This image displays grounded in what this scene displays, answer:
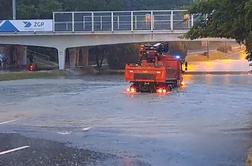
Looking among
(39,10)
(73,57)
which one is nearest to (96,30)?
(73,57)

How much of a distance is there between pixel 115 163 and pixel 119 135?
521 centimetres

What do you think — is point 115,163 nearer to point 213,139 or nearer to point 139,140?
point 139,140

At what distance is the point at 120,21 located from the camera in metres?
75.1

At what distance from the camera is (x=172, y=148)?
16.4 m

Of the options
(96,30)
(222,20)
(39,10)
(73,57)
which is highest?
(39,10)

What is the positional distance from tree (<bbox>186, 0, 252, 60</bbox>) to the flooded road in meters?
2.99

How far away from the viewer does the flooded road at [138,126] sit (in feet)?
50.0

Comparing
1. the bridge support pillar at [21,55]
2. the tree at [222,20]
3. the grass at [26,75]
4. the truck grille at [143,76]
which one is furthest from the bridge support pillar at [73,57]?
the tree at [222,20]

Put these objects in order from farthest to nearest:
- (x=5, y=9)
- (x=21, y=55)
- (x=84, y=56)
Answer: (x=5, y=9) → (x=84, y=56) → (x=21, y=55)

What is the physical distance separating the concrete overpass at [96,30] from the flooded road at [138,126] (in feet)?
118

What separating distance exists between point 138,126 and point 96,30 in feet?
178

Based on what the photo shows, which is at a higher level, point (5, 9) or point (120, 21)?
point (5, 9)

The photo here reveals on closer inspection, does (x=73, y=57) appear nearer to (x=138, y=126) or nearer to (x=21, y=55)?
(x=21, y=55)

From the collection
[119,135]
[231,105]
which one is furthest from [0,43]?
[119,135]
